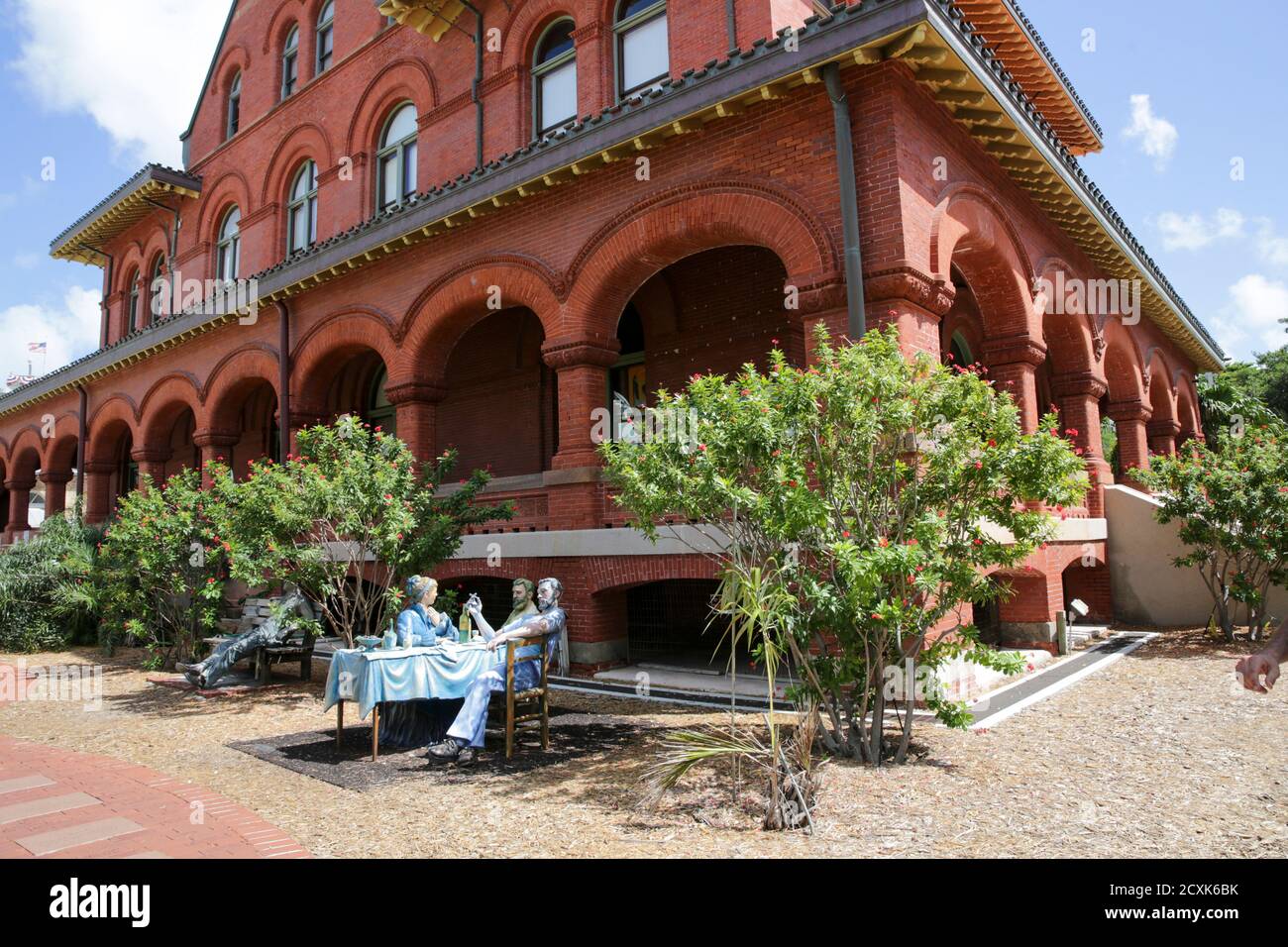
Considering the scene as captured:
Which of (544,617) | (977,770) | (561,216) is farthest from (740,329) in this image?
(977,770)

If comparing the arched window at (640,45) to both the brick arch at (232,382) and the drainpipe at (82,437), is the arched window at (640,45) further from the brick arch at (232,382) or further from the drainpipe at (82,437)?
the drainpipe at (82,437)

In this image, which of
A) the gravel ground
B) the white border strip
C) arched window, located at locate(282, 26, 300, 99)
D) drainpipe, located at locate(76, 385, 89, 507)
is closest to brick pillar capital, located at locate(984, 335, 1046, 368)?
the white border strip

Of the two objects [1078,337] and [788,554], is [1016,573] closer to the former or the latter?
[1078,337]

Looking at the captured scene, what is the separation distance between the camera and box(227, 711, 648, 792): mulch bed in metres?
5.83

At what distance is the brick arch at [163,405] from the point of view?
55.4 feet

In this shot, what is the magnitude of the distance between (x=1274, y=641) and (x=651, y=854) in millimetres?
2935

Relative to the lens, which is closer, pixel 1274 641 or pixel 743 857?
pixel 1274 641

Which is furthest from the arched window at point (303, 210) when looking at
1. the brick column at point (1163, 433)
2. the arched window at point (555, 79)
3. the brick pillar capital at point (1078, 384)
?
the brick column at point (1163, 433)

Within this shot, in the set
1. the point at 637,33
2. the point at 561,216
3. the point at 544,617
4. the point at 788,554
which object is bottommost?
the point at 544,617

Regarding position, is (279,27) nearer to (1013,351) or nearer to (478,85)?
(478,85)

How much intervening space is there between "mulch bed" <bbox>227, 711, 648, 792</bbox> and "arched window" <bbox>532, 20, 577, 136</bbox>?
9421mm

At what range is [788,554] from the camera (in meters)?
5.55

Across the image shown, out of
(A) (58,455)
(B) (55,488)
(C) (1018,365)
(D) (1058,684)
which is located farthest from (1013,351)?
(B) (55,488)

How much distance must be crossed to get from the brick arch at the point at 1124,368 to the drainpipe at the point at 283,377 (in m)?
14.7
